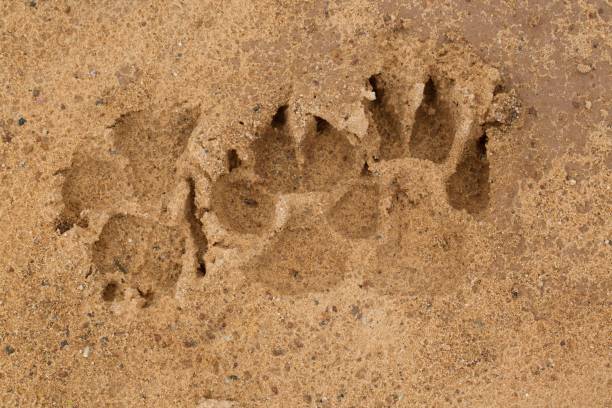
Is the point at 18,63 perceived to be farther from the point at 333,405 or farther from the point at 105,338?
the point at 333,405

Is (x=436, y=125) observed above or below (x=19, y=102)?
above

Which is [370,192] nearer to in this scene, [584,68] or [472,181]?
[472,181]

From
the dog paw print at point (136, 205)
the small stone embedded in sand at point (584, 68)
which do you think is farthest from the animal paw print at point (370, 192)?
the small stone embedded in sand at point (584, 68)

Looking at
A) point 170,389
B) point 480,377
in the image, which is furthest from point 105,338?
point 480,377

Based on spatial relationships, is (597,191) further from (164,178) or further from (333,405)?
(164,178)

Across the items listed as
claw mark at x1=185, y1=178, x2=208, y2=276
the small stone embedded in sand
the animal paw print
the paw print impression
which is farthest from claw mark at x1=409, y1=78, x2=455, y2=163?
claw mark at x1=185, y1=178, x2=208, y2=276

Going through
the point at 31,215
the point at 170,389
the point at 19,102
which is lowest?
the point at 170,389
